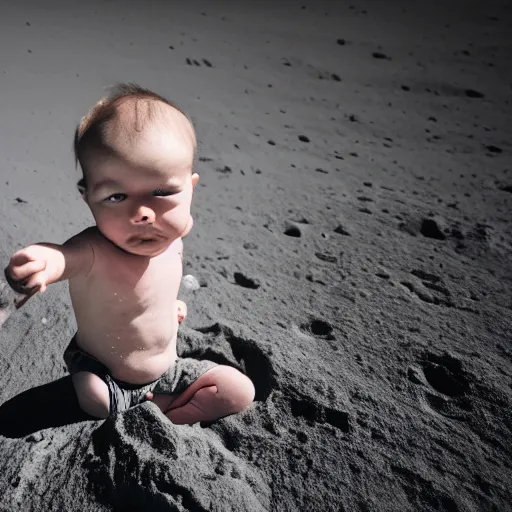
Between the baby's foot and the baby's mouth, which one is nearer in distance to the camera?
the baby's mouth

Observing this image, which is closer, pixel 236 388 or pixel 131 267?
pixel 131 267

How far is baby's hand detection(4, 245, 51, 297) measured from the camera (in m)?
1.05

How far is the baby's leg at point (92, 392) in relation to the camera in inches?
53.1

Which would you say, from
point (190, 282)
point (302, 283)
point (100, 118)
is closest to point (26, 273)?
point (100, 118)

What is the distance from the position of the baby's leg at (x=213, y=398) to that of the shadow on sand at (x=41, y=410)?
0.24 meters

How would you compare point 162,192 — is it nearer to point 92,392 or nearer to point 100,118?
point 100,118

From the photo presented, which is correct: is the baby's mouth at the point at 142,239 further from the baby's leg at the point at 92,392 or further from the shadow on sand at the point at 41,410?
the shadow on sand at the point at 41,410

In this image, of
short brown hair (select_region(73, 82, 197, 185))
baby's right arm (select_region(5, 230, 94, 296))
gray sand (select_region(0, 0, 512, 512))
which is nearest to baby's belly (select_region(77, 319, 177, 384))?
gray sand (select_region(0, 0, 512, 512))

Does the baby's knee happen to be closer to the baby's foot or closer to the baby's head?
the baby's foot

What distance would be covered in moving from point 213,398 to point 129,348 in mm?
260

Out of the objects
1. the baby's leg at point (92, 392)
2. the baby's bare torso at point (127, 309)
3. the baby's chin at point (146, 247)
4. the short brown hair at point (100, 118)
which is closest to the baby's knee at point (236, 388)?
the baby's bare torso at point (127, 309)

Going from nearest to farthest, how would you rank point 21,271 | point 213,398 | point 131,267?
1. point 21,271
2. point 131,267
3. point 213,398

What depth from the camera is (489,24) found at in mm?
4723

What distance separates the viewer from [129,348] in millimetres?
1379
